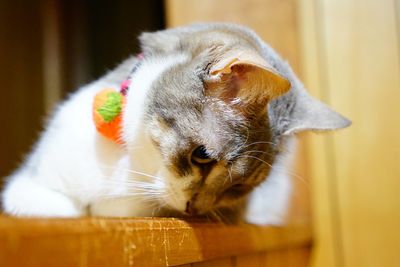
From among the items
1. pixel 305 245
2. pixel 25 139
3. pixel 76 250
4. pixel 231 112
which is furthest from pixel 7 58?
pixel 76 250

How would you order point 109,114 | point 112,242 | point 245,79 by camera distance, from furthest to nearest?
point 109,114 < point 245,79 < point 112,242

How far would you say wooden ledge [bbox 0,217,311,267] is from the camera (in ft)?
1.56

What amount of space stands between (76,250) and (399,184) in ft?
4.48

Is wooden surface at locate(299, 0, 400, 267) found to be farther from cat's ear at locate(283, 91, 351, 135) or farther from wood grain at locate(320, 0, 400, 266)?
cat's ear at locate(283, 91, 351, 135)

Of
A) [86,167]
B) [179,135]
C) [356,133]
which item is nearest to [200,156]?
[179,135]

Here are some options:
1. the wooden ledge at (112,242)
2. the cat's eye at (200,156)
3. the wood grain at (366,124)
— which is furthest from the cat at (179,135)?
the wood grain at (366,124)

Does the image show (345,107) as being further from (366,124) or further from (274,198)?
(274,198)

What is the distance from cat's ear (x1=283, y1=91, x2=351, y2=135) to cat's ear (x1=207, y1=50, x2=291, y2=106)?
6.9 inches

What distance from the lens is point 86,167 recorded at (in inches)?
45.4

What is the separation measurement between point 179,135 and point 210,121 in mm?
66

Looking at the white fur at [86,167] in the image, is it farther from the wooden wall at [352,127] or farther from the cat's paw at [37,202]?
the wooden wall at [352,127]

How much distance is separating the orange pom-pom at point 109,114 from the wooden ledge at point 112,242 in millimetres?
335

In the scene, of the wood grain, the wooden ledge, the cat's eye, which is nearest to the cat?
the cat's eye

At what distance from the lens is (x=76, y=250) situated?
54 centimetres
